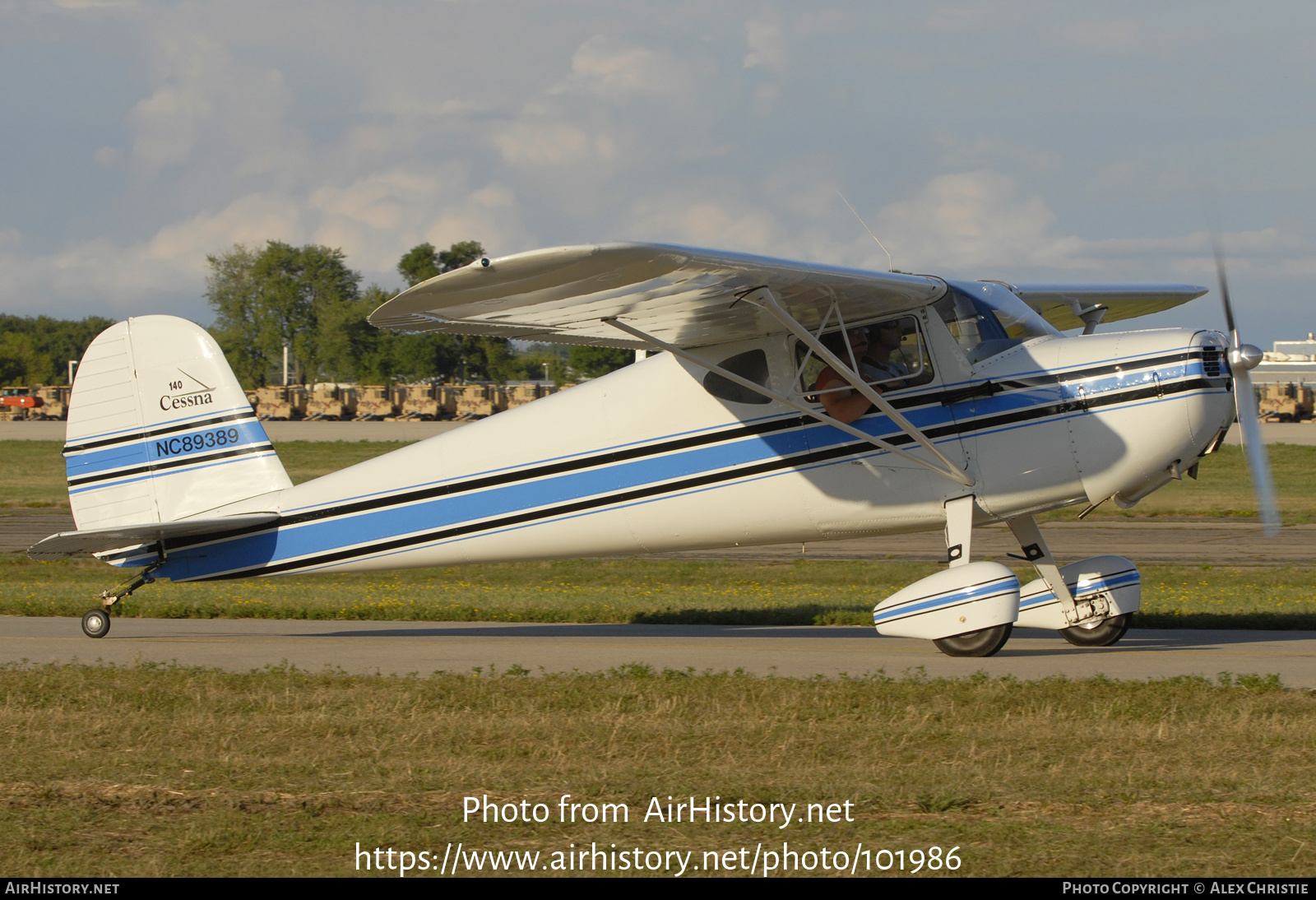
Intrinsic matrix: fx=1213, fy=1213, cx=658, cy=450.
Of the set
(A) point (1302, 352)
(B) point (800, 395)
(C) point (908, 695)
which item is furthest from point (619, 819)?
(A) point (1302, 352)

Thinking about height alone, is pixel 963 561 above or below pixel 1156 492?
above

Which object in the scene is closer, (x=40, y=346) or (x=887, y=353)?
(x=887, y=353)

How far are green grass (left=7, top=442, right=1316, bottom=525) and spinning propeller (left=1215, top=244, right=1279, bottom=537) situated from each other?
16914mm

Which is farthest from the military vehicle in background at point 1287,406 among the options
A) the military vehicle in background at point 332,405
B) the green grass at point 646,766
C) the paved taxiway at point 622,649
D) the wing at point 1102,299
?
the green grass at point 646,766

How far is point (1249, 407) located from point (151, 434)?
941cm

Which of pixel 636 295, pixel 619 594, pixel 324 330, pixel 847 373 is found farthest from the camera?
pixel 324 330

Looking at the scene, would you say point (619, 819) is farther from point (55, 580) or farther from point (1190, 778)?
point (55, 580)

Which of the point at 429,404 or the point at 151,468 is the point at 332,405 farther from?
the point at 151,468

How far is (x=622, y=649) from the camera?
10.6 m

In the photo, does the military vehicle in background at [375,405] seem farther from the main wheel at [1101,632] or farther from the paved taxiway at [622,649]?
the main wheel at [1101,632]

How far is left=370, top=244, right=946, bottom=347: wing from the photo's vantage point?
712 centimetres

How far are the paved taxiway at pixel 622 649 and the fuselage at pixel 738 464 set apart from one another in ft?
2.73

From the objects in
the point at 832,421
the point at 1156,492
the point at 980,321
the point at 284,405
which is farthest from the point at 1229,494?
the point at 284,405
